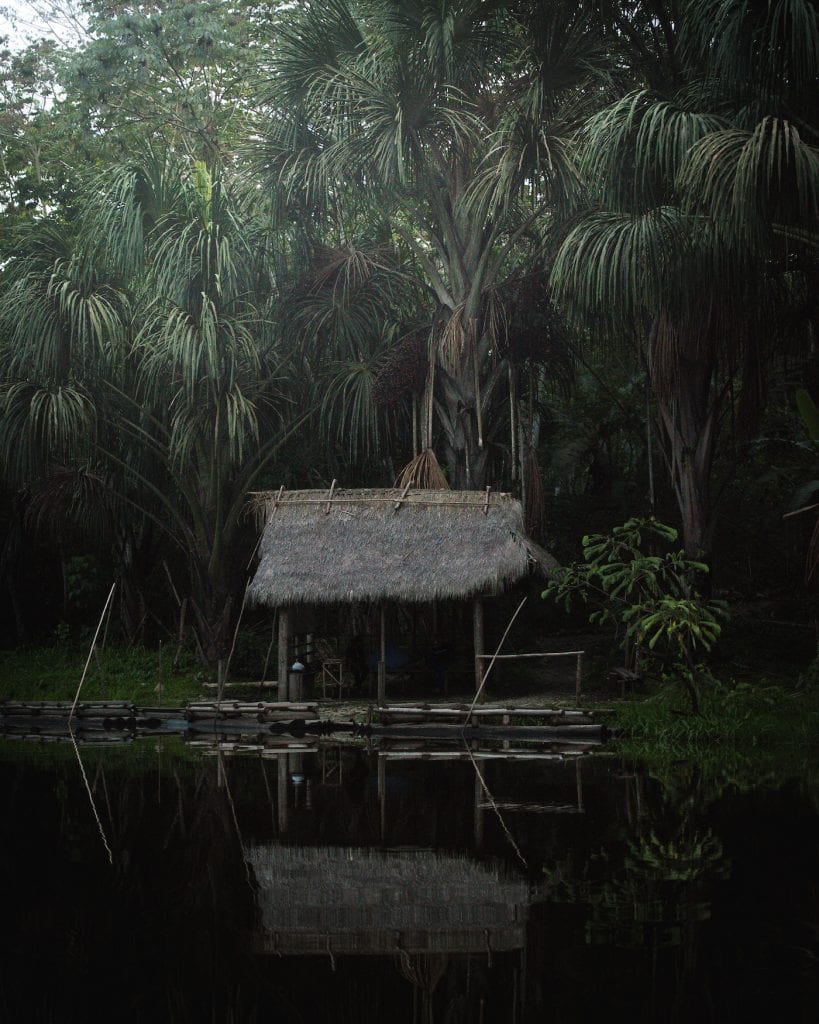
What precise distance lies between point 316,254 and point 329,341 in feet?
4.49

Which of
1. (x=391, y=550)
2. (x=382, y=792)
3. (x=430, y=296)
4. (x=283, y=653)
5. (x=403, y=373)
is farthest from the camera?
(x=430, y=296)

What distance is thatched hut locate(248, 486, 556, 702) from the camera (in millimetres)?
15766

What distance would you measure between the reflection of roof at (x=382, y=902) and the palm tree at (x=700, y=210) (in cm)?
788

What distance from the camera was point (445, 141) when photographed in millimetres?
17703

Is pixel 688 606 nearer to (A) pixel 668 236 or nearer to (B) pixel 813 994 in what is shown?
(A) pixel 668 236

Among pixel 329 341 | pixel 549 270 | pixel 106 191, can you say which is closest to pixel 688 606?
pixel 549 270

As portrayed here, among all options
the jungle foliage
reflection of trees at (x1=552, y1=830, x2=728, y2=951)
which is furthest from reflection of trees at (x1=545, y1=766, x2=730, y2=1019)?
the jungle foliage

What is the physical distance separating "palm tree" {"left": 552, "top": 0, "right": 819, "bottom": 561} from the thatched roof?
2299mm

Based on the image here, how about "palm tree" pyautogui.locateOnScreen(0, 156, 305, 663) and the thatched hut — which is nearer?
the thatched hut

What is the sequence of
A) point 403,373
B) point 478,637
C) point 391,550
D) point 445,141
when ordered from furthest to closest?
point 403,373 → point 445,141 → point 391,550 → point 478,637

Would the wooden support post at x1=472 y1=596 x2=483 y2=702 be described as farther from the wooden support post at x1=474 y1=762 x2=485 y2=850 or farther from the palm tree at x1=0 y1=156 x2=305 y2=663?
the palm tree at x1=0 y1=156 x2=305 y2=663

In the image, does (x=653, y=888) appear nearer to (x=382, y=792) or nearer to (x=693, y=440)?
(x=382, y=792)

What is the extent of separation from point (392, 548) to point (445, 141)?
5.92 meters

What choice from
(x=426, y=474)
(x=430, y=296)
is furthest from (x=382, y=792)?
(x=430, y=296)
